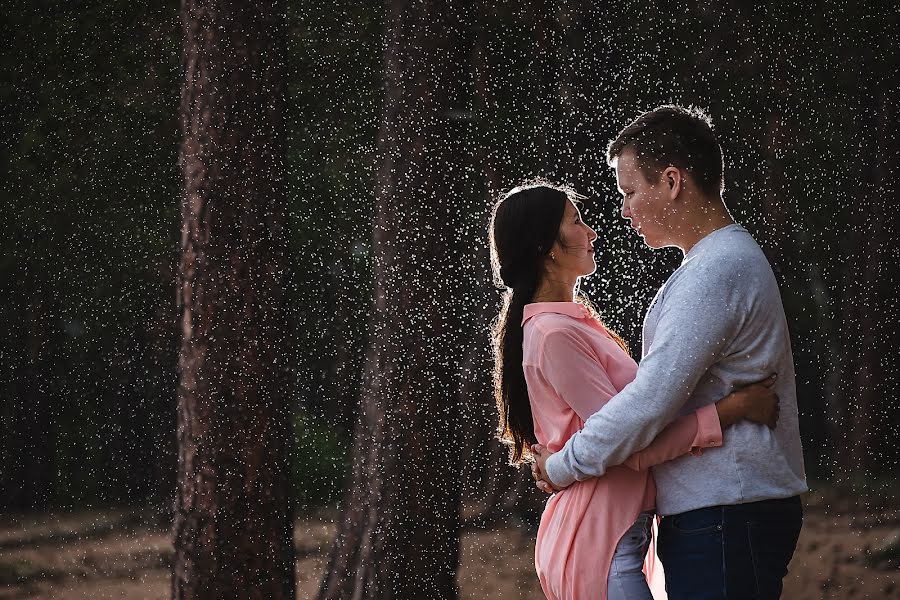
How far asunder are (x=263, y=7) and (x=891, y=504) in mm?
9417

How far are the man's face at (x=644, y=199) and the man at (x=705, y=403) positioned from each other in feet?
0.04

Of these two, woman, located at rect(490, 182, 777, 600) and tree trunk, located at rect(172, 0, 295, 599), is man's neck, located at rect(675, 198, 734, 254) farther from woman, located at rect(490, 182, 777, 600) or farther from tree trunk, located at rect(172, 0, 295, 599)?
tree trunk, located at rect(172, 0, 295, 599)

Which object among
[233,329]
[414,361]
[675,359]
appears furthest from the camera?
[414,361]

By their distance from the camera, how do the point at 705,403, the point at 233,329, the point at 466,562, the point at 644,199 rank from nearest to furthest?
the point at 705,403 < the point at 644,199 < the point at 233,329 < the point at 466,562

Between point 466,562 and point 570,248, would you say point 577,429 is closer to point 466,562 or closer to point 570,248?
point 570,248

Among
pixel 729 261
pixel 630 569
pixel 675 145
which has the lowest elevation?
pixel 630 569

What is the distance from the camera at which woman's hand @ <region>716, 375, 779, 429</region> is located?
8.20 ft

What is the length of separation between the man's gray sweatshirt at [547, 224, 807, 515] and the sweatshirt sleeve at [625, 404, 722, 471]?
0.08 feet

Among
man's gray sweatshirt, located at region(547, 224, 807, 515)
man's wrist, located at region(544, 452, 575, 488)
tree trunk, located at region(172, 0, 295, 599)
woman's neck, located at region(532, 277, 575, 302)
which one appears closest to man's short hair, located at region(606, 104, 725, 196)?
man's gray sweatshirt, located at region(547, 224, 807, 515)

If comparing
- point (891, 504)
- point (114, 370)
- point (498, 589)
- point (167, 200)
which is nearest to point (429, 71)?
point (498, 589)

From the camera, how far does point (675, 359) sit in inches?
96.6

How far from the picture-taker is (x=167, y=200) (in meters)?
12.3

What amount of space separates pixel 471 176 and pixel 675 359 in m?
9.42

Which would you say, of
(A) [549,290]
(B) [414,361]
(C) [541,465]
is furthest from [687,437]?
(B) [414,361]
